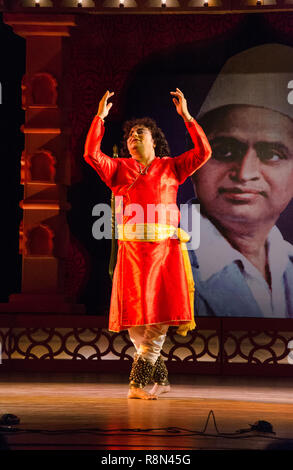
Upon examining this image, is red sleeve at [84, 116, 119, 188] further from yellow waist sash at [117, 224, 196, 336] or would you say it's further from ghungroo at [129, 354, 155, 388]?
ghungroo at [129, 354, 155, 388]

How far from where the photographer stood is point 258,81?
21.4 ft

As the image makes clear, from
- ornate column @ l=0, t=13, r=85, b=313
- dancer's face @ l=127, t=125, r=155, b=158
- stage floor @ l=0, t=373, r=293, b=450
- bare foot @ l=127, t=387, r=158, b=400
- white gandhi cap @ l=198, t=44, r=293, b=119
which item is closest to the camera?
stage floor @ l=0, t=373, r=293, b=450

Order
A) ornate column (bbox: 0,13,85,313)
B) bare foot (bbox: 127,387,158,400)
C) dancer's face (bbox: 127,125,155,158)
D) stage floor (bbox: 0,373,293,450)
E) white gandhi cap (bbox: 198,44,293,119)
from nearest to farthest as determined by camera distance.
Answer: stage floor (bbox: 0,373,293,450), bare foot (bbox: 127,387,158,400), dancer's face (bbox: 127,125,155,158), ornate column (bbox: 0,13,85,313), white gandhi cap (bbox: 198,44,293,119)

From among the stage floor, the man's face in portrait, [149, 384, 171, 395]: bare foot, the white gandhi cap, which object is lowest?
the stage floor

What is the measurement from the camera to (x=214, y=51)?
21.5 ft

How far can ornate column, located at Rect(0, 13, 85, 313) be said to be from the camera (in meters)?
6.07

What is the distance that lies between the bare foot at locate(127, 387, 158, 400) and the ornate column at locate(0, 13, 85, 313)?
1.75m

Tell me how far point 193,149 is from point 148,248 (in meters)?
0.52

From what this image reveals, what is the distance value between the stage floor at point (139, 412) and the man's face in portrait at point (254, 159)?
1679 mm

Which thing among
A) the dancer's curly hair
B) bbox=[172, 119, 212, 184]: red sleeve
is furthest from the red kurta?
the dancer's curly hair

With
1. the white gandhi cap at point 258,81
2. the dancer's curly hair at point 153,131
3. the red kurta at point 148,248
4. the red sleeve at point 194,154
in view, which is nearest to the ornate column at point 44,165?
the white gandhi cap at point 258,81

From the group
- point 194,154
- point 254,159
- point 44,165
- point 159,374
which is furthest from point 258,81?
point 159,374
